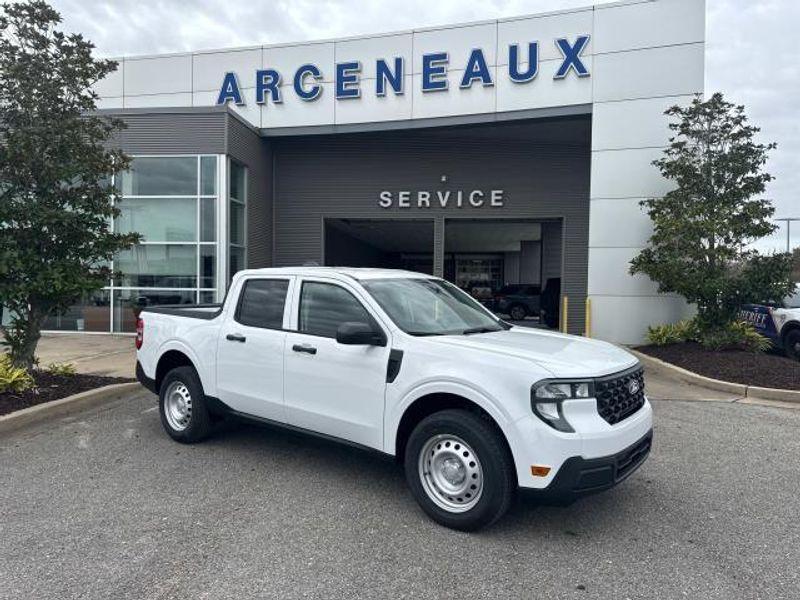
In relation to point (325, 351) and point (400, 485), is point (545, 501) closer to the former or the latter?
point (400, 485)

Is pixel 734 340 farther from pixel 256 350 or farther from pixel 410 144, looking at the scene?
pixel 410 144

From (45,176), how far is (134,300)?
321 inches

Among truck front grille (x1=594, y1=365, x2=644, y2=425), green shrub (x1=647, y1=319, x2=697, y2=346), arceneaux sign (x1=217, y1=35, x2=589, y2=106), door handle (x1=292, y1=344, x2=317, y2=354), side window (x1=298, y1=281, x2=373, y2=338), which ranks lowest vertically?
green shrub (x1=647, y1=319, x2=697, y2=346)

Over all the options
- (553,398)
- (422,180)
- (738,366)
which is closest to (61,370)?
(553,398)

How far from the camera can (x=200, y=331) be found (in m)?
5.66

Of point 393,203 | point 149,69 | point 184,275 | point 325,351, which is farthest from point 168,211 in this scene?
point 325,351

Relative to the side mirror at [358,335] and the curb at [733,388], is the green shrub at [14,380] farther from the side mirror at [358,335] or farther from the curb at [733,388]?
the curb at [733,388]

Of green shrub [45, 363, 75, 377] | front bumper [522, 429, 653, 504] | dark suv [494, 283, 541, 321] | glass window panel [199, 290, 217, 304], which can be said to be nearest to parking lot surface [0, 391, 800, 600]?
front bumper [522, 429, 653, 504]

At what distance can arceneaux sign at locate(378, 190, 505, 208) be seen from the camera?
1738cm

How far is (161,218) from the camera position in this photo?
49.2ft

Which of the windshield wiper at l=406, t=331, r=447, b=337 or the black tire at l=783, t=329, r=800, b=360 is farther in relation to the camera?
the black tire at l=783, t=329, r=800, b=360

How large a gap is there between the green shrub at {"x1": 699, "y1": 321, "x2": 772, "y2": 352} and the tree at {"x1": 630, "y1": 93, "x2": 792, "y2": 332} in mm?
217

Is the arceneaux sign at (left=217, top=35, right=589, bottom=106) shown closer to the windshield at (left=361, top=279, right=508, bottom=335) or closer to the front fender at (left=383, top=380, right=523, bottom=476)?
the windshield at (left=361, top=279, right=508, bottom=335)

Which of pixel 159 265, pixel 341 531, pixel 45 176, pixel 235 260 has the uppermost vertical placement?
pixel 45 176
